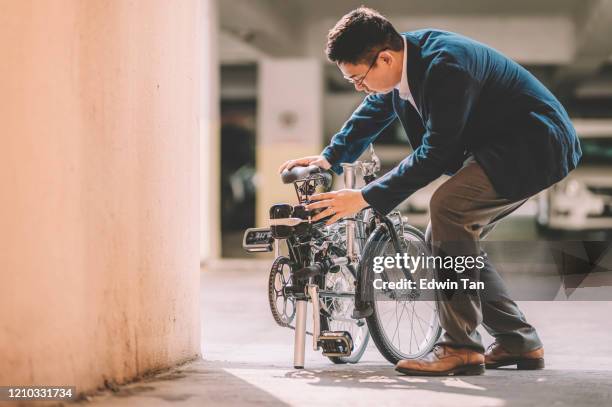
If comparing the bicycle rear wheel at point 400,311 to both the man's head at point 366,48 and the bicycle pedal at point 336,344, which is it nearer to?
the bicycle pedal at point 336,344

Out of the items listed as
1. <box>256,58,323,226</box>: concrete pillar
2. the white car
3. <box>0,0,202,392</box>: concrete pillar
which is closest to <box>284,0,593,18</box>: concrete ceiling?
<box>256,58,323,226</box>: concrete pillar

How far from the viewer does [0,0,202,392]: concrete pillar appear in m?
3.24

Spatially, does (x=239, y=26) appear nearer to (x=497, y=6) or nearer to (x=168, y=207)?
(x=497, y=6)

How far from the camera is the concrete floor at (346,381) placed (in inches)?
137

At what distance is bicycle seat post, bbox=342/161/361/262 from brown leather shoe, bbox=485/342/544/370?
0.81 m

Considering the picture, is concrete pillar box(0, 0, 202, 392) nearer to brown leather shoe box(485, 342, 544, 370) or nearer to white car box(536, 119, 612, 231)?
brown leather shoe box(485, 342, 544, 370)

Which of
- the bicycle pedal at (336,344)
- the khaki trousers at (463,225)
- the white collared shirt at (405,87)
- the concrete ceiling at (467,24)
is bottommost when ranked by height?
the bicycle pedal at (336,344)

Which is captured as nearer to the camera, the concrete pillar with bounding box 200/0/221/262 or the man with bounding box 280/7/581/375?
the man with bounding box 280/7/581/375

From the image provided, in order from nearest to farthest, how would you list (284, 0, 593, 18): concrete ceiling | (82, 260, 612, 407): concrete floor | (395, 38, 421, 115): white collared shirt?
(82, 260, 612, 407): concrete floor, (395, 38, 421, 115): white collared shirt, (284, 0, 593, 18): concrete ceiling

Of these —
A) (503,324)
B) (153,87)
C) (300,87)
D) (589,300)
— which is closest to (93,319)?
(153,87)

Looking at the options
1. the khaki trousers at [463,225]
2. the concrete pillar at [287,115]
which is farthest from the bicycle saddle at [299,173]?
the concrete pillar at [287,115]

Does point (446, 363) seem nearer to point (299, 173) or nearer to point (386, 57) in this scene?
point (299, 173)

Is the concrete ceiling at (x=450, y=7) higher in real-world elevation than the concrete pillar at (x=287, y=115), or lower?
higher

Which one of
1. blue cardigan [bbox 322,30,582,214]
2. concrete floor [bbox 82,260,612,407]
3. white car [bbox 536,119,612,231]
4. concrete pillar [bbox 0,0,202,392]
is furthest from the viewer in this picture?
white car [bbox 536,119,612,231]
